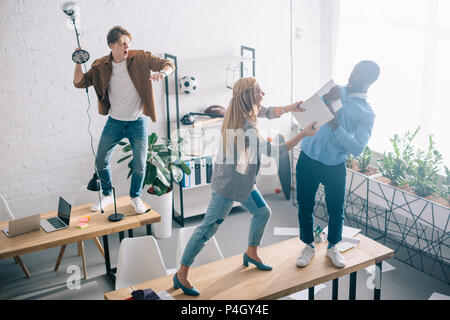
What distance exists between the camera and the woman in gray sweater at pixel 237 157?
107 inches

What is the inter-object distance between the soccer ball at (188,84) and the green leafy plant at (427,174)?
2.20m

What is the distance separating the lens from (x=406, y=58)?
470cm

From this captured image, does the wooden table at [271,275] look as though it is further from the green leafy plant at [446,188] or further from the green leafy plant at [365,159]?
the green leafy plant at [365,159]

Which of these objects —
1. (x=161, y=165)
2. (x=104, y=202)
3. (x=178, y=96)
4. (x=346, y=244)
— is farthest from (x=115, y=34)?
(x=346, y=244)

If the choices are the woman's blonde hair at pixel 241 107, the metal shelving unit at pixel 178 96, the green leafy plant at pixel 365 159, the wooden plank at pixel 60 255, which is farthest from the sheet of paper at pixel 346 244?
the wooden plank at pixel 60 255

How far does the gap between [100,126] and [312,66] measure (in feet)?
8.34

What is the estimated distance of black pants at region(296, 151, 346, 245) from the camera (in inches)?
118

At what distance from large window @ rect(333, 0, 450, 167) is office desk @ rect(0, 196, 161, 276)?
8.50ft

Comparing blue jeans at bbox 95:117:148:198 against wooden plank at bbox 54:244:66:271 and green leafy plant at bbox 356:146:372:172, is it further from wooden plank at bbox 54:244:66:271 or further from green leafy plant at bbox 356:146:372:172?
green leafy plant at bbox 356:146:372:172

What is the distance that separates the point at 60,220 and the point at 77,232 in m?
0.27

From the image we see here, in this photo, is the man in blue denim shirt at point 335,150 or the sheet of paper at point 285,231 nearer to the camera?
the man in blue denim shirt at point 335,150

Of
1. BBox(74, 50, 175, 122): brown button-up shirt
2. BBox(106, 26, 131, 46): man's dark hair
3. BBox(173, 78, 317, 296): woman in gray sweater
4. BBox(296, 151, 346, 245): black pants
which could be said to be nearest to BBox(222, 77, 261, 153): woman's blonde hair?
BBox(173, 78, 317, 296): woman in gray sweater

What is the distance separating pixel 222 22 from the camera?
5.14m
